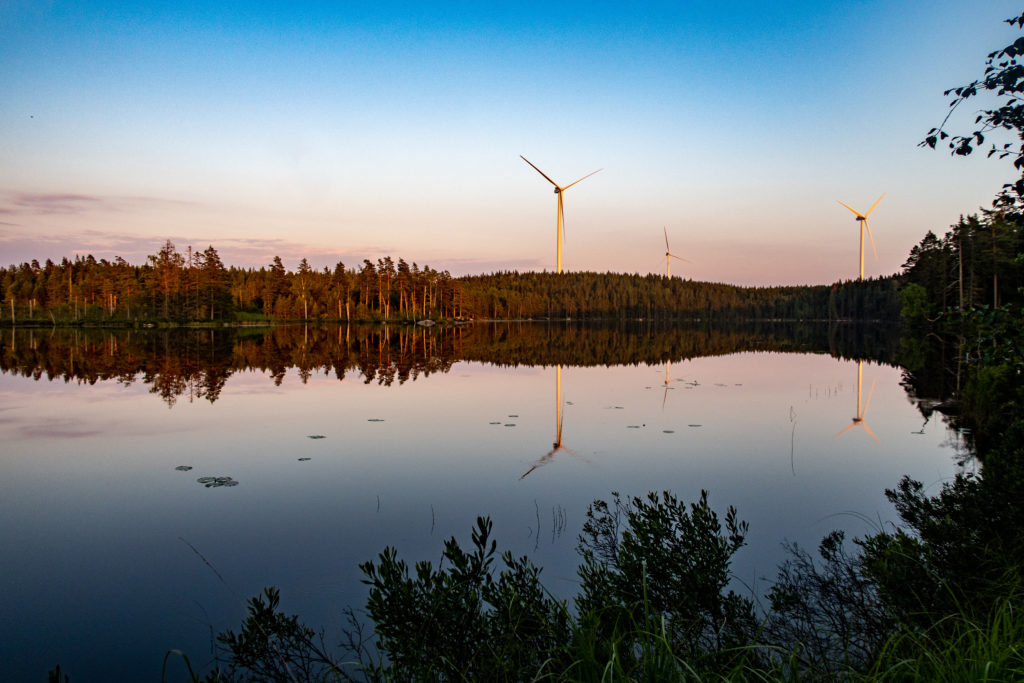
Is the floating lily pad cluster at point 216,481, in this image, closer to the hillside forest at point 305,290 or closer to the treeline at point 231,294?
the hillside forest at point 305,290

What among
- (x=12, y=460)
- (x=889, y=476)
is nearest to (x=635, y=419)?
(x=889, y=476)

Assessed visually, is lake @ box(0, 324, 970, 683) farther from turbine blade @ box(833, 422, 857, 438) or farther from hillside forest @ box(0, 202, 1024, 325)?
hillside forest @ box(0, 202, 1024, 325)

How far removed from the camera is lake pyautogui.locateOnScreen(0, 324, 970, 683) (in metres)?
7.74

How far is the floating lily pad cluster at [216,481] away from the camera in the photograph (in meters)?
12.7

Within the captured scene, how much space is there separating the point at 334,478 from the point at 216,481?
2385 millimetres

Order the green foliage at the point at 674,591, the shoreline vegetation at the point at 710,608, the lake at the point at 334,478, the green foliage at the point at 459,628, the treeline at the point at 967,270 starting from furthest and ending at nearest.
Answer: the treeline at the point at 967,270 < the lake at the point at 334,478 < the green foliage at the point at 674,591 < the green foliage at the point at 459,628 < the shoreline vegetation at the point at 710,608

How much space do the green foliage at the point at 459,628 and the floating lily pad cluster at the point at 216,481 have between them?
306 inches

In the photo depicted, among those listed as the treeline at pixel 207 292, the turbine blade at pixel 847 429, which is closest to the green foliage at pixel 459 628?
the turbine blade at pixel 847 429

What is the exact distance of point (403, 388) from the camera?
2812 cm

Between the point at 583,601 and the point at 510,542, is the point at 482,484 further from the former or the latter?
the point at 583,601

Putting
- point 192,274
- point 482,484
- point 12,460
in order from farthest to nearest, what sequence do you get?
point 192,274, point 12,460, point 482,484

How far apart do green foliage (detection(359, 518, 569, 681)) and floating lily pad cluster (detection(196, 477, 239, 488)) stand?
7.77 metres

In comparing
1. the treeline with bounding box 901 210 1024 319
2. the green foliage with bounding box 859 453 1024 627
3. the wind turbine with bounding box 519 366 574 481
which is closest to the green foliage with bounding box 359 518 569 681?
the green foliage with bounding box 859 453 1024 627

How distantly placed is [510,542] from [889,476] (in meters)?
9.29
